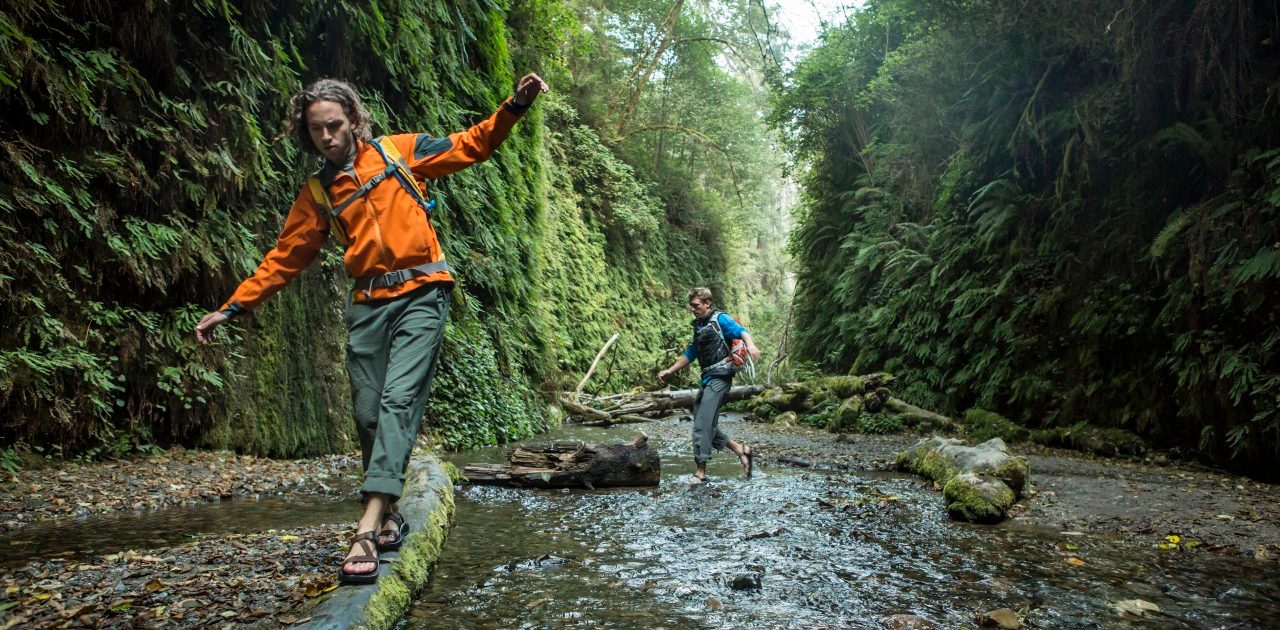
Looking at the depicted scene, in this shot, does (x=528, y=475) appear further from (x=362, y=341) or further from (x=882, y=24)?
(x=882, y=24)

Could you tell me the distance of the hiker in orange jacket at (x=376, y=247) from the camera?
3271 mm

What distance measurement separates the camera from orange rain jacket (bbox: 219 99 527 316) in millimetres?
3291

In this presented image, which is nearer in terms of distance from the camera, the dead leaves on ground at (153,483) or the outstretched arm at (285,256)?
the outstretched arm at (285,256)

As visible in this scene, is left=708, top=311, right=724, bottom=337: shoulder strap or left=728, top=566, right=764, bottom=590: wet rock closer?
left=728, top=566, right=764, bottom=590: wet rock

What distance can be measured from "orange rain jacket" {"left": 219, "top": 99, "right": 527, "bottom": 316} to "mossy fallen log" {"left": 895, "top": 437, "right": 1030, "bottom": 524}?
4043 mm

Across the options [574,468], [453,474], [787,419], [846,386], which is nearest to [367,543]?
[453,474]

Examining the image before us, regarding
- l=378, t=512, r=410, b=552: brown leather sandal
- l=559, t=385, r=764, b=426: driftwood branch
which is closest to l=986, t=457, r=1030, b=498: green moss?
l=378, t=512, r=410, b=552: brown leather sandal

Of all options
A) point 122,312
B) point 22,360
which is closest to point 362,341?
point 22,360

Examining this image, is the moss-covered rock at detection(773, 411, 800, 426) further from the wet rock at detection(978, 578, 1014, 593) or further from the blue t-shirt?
the wet rock at detection(978, 578, 1014, 593)

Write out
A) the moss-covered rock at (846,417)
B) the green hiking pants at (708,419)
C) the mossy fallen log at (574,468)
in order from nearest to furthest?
the mossy fallen log at (574,468) → the green hiking pants at (708,419) → the moss-covered rock at (846,417)

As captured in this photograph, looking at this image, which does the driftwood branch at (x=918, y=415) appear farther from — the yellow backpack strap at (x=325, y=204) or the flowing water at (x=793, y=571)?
the yellow backpack strap at (x=325, y=204)

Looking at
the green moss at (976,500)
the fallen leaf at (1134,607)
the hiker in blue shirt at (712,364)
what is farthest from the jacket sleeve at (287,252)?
the green moss at (976,500)

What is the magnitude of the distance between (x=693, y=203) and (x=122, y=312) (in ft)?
85.0

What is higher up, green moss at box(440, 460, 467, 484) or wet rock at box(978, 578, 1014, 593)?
wet rock at box(978, 578, 1014, 593)
